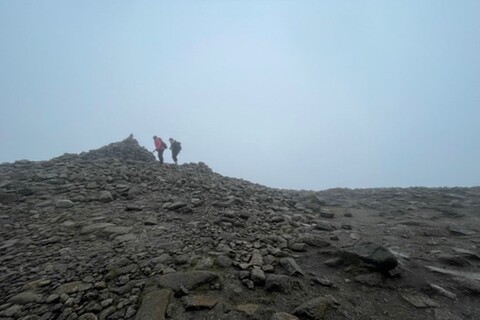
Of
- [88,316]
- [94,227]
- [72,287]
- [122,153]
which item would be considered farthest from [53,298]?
[122,153]

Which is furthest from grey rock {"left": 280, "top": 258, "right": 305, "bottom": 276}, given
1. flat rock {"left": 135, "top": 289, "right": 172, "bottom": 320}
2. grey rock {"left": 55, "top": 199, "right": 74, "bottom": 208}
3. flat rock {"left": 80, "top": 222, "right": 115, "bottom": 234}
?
grey rock {"left": 55, "top": 199, "right": 74, "bottom": 208}

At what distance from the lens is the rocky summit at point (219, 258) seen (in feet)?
13.3

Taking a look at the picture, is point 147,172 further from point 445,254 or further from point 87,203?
point 445,254

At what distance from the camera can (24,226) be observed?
7262 mm

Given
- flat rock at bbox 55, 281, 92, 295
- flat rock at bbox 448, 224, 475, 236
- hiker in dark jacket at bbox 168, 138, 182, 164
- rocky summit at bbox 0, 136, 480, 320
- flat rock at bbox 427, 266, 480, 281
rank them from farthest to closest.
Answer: hiker in dark jacket at bbox 168, 138, 182, 164 → flat rock at bbox 448, 224, 475, 236 → flat rock at bbox 427, 266, 480, 281 → flat rock at bbox 55, 281, 92, 295 → rocky summit at bbox 0, 136, 480, 320

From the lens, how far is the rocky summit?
13.3 feet

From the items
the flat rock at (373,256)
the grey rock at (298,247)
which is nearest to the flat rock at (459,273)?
the flat rock at (373,256)

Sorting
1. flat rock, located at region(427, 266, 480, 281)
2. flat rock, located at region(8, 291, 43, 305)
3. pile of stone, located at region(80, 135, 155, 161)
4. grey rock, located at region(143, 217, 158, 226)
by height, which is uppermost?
pile of stone, located at region(80, 135, 155, 161)

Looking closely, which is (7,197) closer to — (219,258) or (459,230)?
(219,258)

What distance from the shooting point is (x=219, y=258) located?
17.0 feet

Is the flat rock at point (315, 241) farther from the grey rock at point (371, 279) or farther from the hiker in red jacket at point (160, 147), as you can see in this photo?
the hiker in red jacket at point (160, 147)

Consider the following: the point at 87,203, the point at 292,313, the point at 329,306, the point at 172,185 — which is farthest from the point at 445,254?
the point at 87,203

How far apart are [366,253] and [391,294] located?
37.4 inches

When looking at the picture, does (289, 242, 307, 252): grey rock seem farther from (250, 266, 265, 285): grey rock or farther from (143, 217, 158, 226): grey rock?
(143, 217, 158, 226): grey rock
